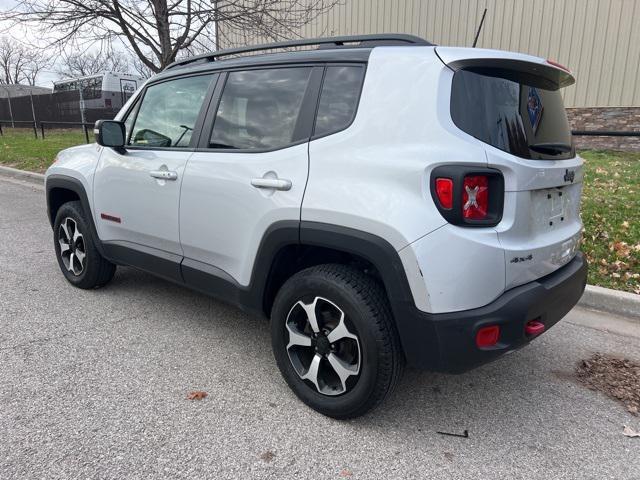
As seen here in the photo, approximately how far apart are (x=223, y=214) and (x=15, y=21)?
8807mm

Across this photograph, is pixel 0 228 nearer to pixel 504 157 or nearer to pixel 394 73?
pixel 394 73

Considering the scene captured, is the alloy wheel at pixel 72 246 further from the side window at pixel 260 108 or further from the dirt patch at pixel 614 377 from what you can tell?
the dirt patch at pixel 614 377

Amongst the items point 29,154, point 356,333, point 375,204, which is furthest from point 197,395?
point 29,154

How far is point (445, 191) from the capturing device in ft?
7.03

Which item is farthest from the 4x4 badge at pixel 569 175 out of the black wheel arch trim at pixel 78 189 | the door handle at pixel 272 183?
the black wheel arch trim at pixel 78 189

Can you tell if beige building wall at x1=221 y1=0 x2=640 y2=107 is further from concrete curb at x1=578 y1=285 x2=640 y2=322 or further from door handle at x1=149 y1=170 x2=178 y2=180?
concrete curb at x1=578 y1=285 x2=640 y2=322

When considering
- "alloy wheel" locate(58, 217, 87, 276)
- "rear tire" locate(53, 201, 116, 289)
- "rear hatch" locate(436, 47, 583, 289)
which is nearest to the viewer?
"rear hatch" locate(436, 47, 583, 289)

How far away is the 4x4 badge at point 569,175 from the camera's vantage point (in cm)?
259

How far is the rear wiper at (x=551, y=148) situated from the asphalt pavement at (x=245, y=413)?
141 cm

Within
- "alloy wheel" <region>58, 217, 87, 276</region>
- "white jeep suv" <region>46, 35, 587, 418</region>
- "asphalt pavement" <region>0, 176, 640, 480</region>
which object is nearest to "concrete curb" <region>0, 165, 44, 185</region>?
"alloy wheel" <region>58, 217, 87, 276</region>

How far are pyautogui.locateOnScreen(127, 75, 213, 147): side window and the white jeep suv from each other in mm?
28

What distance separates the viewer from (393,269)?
7.34 feet

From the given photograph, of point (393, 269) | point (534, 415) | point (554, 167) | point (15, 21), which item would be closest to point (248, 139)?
point (393, 269)

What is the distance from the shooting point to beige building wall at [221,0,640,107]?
12.3m
